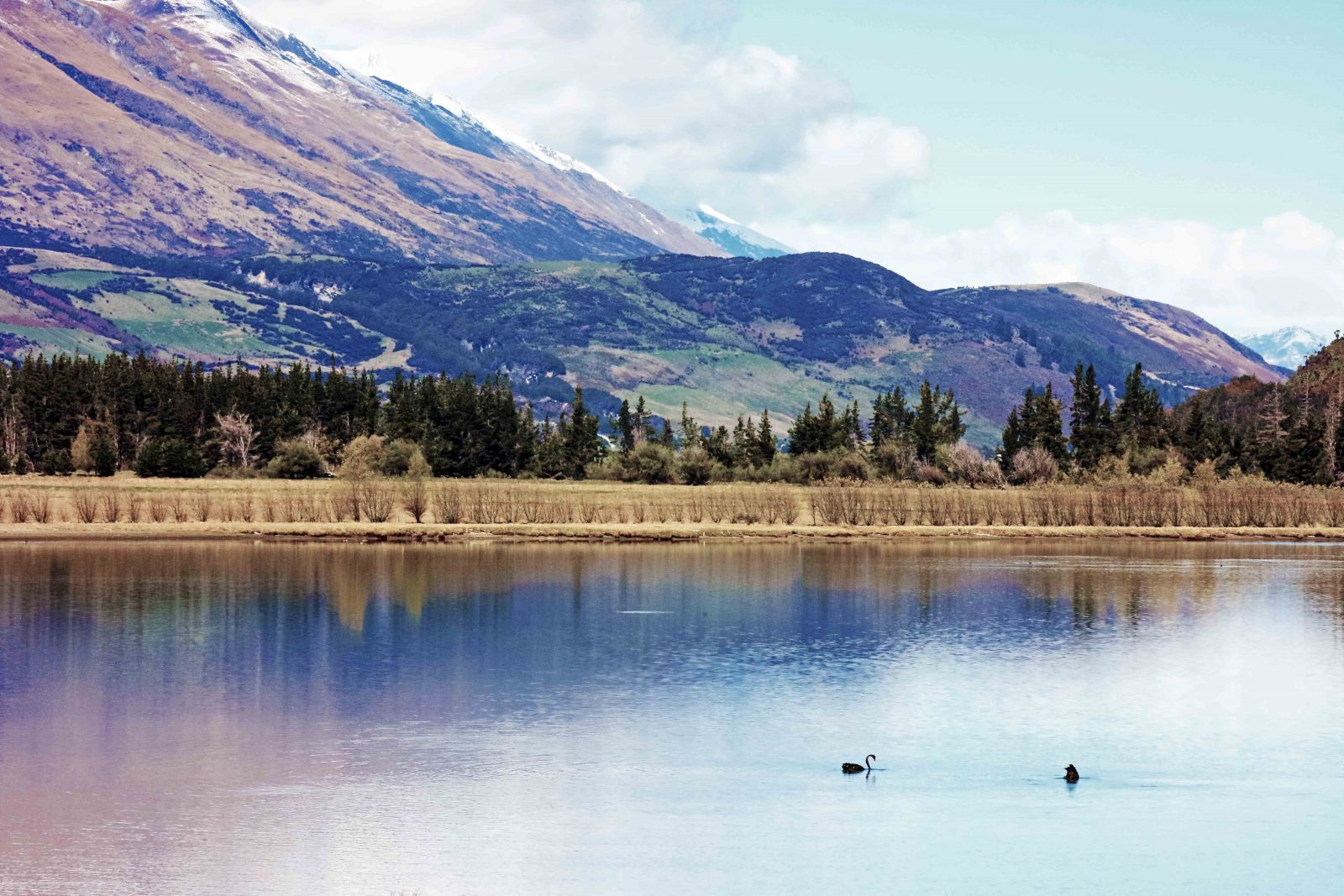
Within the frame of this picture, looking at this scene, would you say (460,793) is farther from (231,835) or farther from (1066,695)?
(1066,695)

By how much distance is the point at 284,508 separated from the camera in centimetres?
8875

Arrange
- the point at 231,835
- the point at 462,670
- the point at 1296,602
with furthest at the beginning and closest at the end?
the point at 1296,602 → the point at 462,670 → the point at 231,835

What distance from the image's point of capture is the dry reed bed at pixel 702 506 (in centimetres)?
8550

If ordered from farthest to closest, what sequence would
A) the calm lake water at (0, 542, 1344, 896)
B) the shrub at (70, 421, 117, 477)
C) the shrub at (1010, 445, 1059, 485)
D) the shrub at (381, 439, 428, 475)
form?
1. the shrub at (1010, 445, 1059, 485)
2. the shrub at (381, 439, 428, 475)
3. the shrub at (70, 421, 117, 477)
4. the calm lake water at (0, 542, 1344, 896)

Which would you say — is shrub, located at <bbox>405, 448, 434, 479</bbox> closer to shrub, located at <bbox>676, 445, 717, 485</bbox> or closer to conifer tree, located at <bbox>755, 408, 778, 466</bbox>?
shrub, located at <bbox>676, 445, 717, 485</bbox>

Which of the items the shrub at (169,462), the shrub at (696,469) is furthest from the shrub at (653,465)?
the shrub at (169,462)

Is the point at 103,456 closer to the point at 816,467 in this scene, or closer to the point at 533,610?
the point at 816,467

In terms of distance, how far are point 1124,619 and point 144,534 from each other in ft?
167

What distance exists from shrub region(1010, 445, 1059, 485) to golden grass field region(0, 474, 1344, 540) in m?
14.3

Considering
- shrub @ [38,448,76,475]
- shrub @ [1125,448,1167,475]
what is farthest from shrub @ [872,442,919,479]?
shrub @ [38,448,76,475]

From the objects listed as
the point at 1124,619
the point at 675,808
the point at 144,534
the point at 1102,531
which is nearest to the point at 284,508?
the point at 144,534

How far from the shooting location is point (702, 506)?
9550 cm

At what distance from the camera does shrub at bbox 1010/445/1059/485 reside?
119 meters

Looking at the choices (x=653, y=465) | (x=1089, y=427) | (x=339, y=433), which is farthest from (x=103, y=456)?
(x=1089, y=427)
